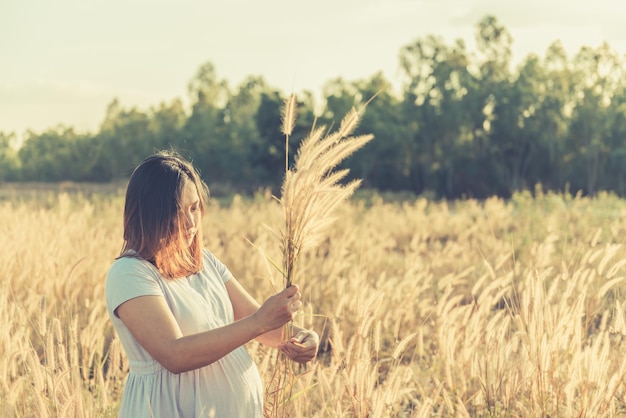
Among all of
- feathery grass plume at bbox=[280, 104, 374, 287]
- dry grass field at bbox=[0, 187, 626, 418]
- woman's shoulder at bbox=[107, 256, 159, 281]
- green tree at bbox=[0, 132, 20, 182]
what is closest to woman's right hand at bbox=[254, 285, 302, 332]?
dry grass field at bbox=[0, 187, 626, 418]

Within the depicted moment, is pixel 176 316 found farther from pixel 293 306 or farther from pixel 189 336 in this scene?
pixel 293 306

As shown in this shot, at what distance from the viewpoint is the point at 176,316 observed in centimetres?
214

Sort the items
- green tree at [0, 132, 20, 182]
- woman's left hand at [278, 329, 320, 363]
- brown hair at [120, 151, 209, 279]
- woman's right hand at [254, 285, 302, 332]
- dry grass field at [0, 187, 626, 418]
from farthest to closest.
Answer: green tree at [0, 132, 20, 182], dry grass field at [0, 187, 626, 418], woman's left hand at [278, 329, 320, 363], brown hair at [120, 151, 209, 279], woman's right hand at [254, 285, 302, 332]

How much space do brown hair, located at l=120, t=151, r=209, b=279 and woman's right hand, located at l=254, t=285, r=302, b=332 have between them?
371mm

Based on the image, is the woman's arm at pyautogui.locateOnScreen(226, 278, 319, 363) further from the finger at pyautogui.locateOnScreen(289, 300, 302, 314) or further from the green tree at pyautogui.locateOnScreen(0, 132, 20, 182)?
the green tree at pyautogui.locateOnScreen(0, 132, 20, 182)

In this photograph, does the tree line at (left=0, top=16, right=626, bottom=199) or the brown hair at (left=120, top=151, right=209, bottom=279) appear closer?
the brown hair at (left=120, top=151, right=209, bottom=279)

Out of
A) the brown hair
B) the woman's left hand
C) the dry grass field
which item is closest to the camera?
the brown hair

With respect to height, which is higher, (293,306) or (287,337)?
(293,306)

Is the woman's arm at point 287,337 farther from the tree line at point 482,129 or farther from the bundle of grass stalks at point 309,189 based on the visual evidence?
the tree line at point 482,129

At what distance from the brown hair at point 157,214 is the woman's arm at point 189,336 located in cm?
18

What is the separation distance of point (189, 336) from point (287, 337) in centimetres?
40

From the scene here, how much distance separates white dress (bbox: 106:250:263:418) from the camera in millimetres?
2053

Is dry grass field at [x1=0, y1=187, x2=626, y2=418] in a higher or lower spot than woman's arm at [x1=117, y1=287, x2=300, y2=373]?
lower

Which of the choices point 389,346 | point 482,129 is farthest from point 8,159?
point 389,346
